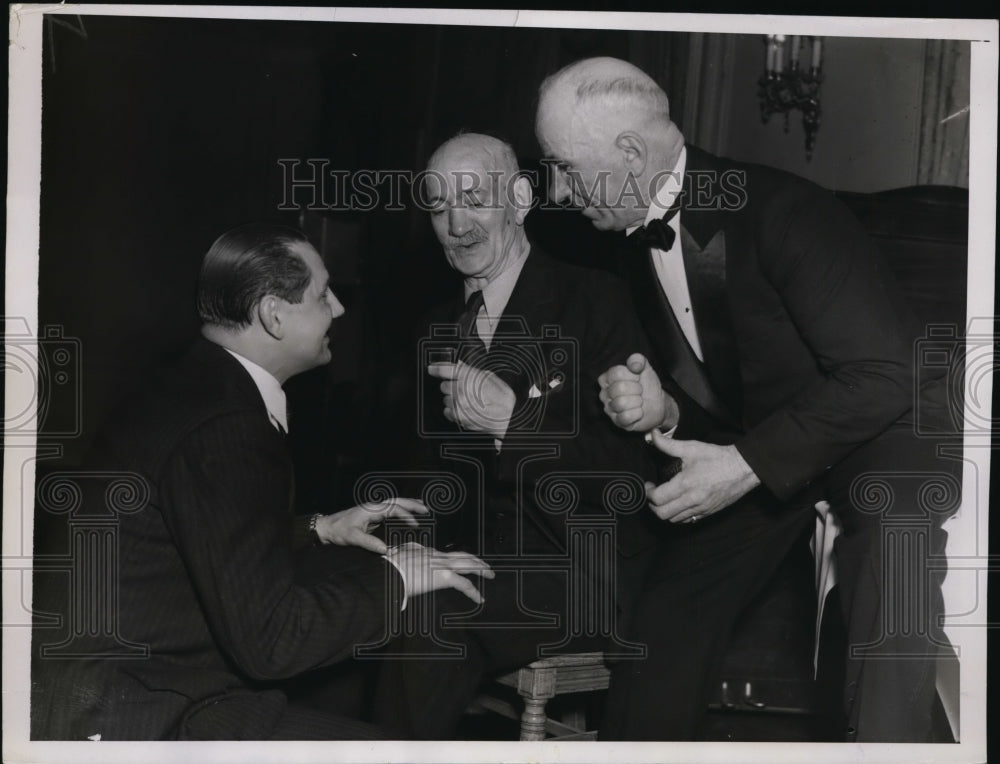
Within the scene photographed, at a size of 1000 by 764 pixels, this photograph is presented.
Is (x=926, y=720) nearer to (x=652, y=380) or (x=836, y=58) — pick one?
(x=652, y=380)

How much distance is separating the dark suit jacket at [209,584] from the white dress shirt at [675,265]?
1.12 m

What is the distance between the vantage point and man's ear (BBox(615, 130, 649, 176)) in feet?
10.1

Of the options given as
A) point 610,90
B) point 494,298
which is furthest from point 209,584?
point 610,90

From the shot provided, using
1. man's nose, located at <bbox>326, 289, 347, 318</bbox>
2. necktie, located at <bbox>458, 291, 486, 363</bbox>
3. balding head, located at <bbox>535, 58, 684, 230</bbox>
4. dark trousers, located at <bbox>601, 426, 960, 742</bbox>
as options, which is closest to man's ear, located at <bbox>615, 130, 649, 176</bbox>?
balding head, located at <bbox>535, 58, 684, 230</bbox>

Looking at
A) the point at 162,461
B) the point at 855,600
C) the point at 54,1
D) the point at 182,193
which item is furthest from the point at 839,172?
the point at 54,1

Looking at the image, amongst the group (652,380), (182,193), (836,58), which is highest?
(836,58)

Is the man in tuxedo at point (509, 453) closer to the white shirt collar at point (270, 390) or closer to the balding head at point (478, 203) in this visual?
the balding head at point (478, 203)

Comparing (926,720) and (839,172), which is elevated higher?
(839,172)

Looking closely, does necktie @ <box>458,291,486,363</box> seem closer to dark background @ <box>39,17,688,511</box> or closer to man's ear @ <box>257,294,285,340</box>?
dark background @ <box>39,17,688,511</box>

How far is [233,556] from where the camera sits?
109 inches

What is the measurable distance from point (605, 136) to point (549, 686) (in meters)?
1.61

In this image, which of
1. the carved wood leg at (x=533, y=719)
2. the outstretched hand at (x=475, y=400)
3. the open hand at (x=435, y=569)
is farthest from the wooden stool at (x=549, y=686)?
the outstretched hand at (x=475, y=400)

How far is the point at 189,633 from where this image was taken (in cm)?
285

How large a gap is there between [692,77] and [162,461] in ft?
6.14
